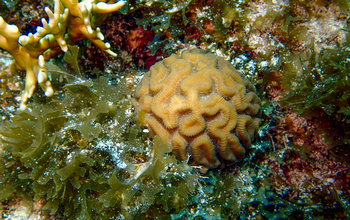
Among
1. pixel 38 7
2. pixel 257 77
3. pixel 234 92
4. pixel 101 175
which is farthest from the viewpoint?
pixel 257 77

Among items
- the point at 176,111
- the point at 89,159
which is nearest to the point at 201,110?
the point at 176,111

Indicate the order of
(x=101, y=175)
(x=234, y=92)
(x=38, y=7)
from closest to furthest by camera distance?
(x=101, y=175)
(x=234, y=92)
(x=38, y=7)

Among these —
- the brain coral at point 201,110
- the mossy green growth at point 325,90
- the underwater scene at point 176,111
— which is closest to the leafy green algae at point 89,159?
the underwater scene at point 176,111

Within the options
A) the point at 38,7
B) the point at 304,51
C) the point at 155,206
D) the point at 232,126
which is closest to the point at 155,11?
the point at 38,7

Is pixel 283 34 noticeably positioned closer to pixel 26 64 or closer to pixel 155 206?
pixel 155 206

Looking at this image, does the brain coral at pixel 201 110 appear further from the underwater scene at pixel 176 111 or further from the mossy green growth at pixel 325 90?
the mossy green growth at pixel 325 90

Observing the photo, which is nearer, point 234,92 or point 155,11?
point 234,92

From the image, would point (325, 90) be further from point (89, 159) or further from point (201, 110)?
point (89, 159)
